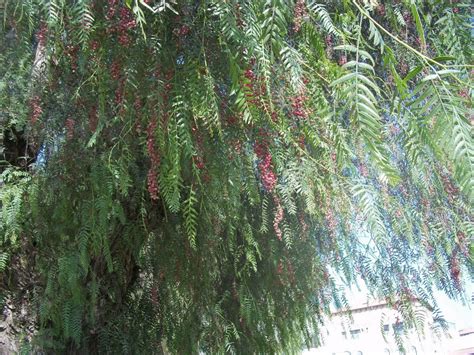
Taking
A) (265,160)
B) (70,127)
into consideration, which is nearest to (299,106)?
(265,160)

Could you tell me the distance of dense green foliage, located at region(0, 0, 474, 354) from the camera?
112 centimetres

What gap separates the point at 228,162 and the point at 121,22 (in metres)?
0.47

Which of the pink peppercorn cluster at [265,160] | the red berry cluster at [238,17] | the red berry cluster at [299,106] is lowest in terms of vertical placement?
the pink peppercorn cluster at [265,160]

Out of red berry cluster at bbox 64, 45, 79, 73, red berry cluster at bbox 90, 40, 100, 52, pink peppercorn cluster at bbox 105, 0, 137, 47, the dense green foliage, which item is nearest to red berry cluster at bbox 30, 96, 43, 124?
the dense green foliage

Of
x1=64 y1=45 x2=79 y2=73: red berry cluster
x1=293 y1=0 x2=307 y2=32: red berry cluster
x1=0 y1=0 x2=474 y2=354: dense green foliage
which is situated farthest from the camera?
x1=64 y1=45 x2=79 y2=73: red berry cluster

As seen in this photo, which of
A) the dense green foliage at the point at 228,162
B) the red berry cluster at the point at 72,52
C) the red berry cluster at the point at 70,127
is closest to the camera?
the dense green foliage at the point at 228,162

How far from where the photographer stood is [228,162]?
5.01 ft

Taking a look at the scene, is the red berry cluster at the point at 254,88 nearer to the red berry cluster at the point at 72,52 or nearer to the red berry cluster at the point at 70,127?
the red berry cluster at the point at 72,52

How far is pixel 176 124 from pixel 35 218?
4.19ft

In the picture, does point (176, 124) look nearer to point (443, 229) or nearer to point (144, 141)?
point (144, 141)

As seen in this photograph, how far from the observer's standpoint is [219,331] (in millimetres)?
3029

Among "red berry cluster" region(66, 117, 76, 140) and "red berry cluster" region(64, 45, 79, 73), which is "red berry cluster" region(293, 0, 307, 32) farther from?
"red berry cluster" region(66, 117, 76, 140)

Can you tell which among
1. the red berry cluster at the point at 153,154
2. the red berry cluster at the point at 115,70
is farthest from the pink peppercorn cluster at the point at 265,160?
the red berry cluster at the point at 115,70

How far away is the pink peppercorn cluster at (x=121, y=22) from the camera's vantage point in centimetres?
131
